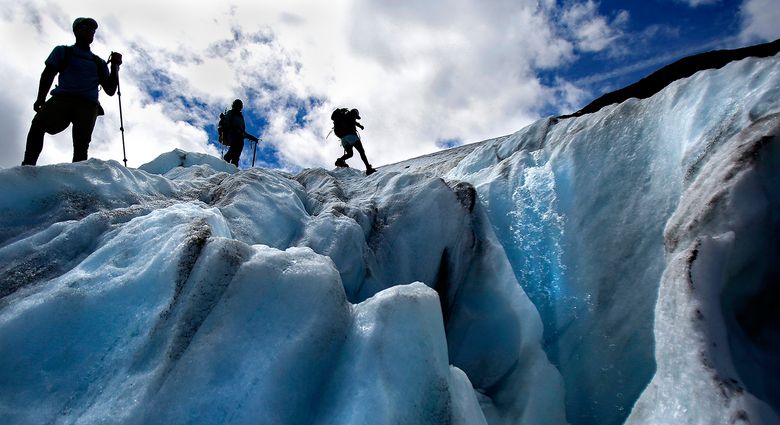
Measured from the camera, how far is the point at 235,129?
40.5 feet

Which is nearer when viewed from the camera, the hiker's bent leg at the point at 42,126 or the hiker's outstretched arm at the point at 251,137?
the hiker's bent leg at the point at 42,126

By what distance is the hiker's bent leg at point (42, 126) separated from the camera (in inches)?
213

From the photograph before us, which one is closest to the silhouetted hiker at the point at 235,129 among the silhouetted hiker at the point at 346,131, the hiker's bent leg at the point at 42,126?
the silhouetted hiker at the point at 346,131

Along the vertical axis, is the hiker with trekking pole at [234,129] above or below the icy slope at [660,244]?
above

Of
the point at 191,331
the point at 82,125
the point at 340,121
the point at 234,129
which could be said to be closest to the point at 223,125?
the point at 234,129

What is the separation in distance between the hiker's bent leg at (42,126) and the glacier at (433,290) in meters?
0.91

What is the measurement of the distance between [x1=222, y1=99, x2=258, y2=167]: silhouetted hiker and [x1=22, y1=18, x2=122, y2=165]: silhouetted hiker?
608 cm

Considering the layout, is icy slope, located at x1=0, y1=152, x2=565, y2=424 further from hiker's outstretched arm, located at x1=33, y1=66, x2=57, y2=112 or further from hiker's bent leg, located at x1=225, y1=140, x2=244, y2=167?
hiker's bent leg, located at x1=225, y1=140, x2=244, y2=167

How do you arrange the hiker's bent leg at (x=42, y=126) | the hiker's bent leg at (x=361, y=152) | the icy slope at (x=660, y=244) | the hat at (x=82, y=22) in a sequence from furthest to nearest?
the hiker's bent leg at (x=361, y=152), the hat at (x=82, y=22), the hiker's bent leg at (x=42, y=126), the icy slope at (x=660, y=244)

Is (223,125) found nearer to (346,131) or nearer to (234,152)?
(234,152)

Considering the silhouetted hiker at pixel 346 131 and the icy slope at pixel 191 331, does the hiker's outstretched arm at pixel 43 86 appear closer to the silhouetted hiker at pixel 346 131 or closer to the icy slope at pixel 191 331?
the icy slope at pixel 191 331

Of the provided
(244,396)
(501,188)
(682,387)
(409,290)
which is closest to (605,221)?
(501,188)

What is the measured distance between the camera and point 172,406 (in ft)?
8.58

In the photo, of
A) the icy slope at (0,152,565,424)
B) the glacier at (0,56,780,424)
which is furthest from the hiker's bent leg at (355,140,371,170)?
the icy slope at (0,152,565,424)
